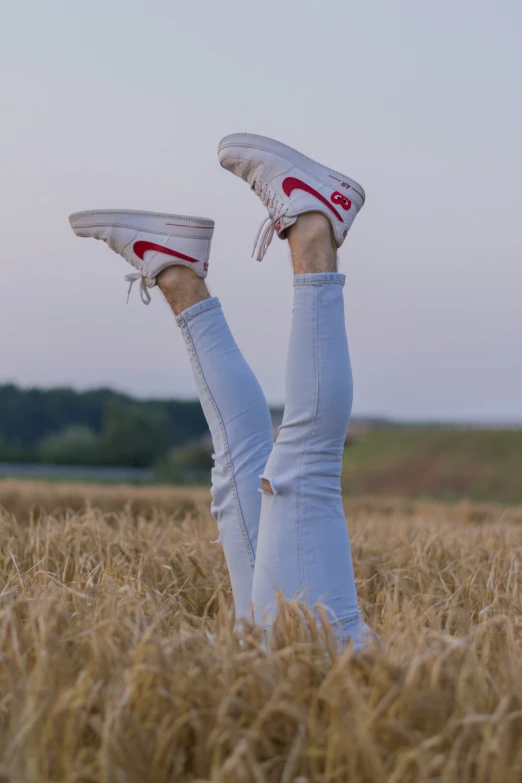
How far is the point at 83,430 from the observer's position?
137 ft

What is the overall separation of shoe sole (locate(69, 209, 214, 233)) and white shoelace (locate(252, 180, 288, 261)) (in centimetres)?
16

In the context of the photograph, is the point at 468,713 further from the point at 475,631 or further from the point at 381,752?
the point at 475,631

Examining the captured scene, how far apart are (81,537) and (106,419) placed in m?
37.4

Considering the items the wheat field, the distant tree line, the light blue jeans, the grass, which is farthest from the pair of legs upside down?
the distant tree line

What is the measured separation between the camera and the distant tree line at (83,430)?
38.0 m

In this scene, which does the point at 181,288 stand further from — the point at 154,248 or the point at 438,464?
the point at 438,464

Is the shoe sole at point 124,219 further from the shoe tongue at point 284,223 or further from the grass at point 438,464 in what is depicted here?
the grass at point 438,464

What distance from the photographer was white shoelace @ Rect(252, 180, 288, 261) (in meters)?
1.89

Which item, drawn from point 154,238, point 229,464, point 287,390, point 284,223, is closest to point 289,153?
point 284,223

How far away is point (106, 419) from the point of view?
1555 inches

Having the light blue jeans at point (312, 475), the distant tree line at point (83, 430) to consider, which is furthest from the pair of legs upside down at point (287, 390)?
the distant tree line at point (83, 430)

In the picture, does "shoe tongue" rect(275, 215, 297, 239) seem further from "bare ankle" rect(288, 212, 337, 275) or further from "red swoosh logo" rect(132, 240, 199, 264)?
"red swoosh logo" rect(132, 240, 199, 264)

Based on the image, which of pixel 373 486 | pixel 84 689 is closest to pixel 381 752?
pixel 84 689

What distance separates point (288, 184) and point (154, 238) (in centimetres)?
42
